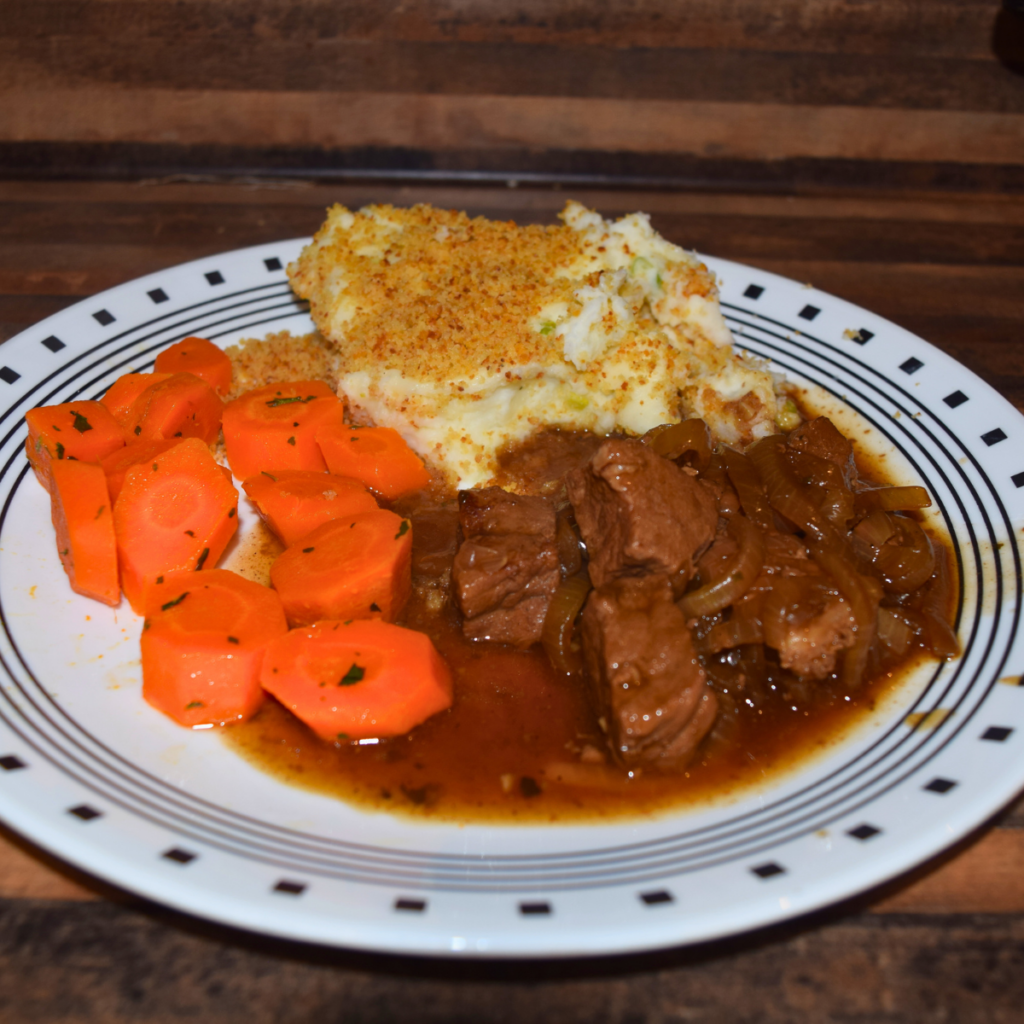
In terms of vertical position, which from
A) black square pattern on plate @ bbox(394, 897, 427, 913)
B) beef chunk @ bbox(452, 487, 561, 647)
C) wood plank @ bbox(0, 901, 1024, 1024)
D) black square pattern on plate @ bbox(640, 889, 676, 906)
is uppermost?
beef chunk @ bbox(452, 487, 561, 647)

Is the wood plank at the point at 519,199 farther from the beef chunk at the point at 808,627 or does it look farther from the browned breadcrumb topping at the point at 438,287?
the beef chunk at the point at 808,627

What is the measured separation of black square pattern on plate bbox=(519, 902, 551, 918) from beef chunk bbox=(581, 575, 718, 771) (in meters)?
0.69

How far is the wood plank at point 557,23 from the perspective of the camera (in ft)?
19.0

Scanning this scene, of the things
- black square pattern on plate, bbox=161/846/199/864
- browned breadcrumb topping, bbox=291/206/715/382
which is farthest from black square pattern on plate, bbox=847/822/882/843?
browned breadcrumb topping, bbox=291/206/715/382

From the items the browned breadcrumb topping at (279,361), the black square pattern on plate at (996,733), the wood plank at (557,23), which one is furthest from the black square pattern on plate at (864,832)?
the wood plank at (557,23)

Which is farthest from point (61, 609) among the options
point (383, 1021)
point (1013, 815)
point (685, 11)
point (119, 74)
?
point (685, 11)

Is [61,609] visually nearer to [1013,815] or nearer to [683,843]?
[683,843]

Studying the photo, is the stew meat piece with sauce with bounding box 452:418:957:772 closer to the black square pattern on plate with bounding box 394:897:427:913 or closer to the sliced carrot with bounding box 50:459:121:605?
the black square pattern on plate with bounding box 394:897:427:913

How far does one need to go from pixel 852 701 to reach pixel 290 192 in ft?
15.4

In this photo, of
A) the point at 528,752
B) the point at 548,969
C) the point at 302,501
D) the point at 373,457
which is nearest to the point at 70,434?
the point at 302,501

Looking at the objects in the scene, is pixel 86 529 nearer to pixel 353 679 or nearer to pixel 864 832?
pixel 353 679

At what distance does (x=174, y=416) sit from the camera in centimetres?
368

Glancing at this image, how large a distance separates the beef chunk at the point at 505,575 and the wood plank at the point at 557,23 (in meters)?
4.06

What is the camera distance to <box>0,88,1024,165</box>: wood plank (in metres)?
5.95
